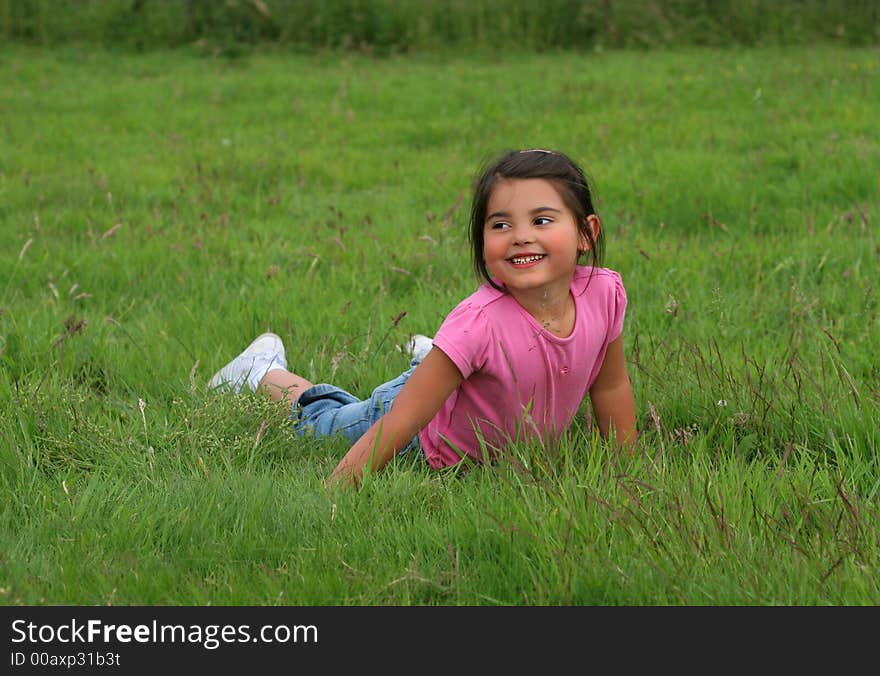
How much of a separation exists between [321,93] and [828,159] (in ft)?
20.8

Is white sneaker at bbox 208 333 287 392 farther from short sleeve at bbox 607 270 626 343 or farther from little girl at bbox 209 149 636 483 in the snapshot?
short sleeve at bbox 607 270 626 343

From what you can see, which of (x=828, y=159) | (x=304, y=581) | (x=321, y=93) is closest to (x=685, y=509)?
(x=304, y=581)

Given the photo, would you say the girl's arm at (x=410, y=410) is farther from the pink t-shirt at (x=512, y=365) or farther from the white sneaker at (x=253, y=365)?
the white sneaker at (x=253, y=365)

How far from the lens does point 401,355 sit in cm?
446

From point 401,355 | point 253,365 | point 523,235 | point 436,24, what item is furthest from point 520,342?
point 436,24

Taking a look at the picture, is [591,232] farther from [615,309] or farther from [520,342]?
[520,342]

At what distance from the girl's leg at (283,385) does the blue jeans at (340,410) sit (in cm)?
7

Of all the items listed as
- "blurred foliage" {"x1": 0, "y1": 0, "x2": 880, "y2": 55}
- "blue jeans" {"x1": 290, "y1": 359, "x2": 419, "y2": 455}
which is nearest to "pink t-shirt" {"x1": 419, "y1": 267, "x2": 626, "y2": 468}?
"blue jeans" {"x1": 290, "y1": 359, "x2": 419, "y2": 455}

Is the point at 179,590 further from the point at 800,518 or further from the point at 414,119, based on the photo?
the point at 414,119

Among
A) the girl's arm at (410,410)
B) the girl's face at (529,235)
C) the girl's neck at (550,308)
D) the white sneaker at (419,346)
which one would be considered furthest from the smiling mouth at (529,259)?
the white sneaker at (419,346)

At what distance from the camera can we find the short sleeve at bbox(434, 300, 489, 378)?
3.20m

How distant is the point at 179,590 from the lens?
105 inches

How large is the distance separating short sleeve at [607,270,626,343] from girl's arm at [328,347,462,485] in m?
0.58

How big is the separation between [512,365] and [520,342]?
0.08 meters
